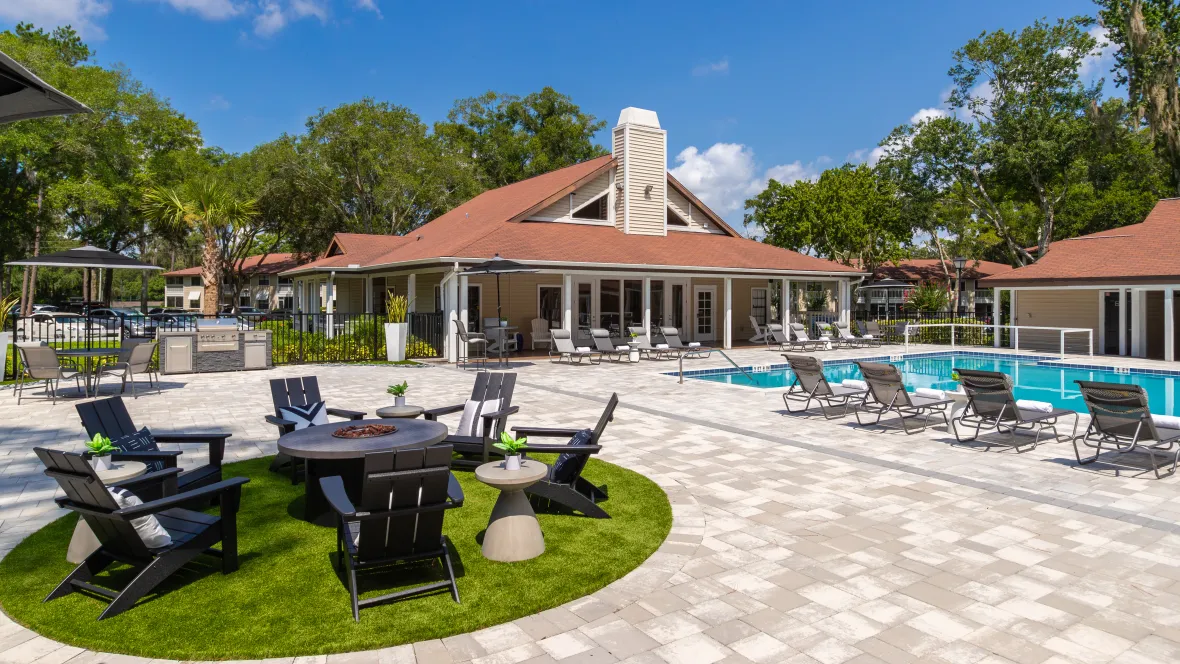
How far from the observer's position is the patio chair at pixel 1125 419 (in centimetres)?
682

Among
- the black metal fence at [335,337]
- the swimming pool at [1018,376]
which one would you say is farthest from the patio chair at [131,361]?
the swimming pool at [1018,376]

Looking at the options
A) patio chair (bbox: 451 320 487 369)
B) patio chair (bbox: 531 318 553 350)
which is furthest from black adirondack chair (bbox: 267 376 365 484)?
patio chair (bbox: 531 318 553 350)

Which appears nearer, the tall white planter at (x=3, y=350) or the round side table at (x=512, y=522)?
the round side table at (x=512, y=522)

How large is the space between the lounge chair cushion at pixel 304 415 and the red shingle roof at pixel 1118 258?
21.5 m

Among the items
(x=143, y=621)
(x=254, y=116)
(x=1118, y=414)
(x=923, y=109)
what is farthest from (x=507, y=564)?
(x=254, y=116)

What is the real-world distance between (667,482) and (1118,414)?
470 centimetres

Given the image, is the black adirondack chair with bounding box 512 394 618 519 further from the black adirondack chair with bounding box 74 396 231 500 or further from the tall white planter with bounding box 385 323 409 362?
the tall white planter with bounding box 385 323 409 362

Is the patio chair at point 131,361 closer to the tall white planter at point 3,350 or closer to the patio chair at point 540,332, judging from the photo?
the tall white planter at point 3,350

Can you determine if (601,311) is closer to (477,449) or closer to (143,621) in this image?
(477,449)

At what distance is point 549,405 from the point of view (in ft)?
36.4

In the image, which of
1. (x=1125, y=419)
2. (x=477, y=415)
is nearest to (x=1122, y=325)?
(x=1125, y=419)

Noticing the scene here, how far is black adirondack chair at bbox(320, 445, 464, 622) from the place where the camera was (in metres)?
3.72

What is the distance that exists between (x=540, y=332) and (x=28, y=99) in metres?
19.0

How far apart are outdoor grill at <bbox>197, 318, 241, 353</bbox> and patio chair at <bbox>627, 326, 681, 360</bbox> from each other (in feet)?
32.9
